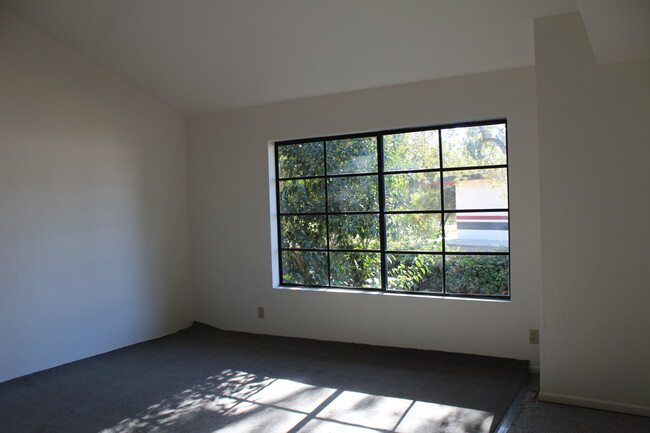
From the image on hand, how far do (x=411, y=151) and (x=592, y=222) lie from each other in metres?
1.61

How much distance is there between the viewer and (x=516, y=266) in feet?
12.3

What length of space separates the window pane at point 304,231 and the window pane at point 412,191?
72 cm

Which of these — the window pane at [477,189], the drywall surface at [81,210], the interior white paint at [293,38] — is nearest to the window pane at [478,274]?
the window pane at [477,189]

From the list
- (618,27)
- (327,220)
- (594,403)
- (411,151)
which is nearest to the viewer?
(618,27)

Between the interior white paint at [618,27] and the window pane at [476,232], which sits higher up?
the interior white paint at [618,27]

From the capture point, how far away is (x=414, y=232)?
4230mm

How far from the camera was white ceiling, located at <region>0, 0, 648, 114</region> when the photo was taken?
10.7 ft

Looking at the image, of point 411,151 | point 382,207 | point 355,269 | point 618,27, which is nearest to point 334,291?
point 355,269

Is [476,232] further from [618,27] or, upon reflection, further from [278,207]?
[278,207]

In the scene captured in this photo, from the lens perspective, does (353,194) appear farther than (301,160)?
No

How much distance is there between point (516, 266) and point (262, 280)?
2.42 meters

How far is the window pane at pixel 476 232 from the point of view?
12.7 ft

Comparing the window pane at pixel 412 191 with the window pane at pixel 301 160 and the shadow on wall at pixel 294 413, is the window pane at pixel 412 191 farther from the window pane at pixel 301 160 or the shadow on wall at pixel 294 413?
the shadow on wall at pixel 294 413

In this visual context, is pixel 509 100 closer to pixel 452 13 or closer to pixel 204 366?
pixel 452 13
